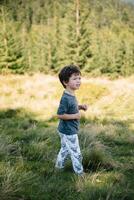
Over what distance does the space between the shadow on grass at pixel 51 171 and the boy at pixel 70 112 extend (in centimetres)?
30

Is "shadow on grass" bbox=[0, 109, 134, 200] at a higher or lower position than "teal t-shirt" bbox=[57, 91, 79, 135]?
lower

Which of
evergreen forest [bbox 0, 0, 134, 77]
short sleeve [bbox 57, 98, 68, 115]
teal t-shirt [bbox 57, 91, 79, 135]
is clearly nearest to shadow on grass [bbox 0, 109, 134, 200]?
teal t-shirt [bbox 57, 91, 79, 135]

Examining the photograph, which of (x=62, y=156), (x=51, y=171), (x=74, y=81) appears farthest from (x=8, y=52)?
(x=74, y=81)

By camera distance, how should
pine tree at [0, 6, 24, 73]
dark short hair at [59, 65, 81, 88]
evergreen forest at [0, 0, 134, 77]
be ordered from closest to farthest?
dark short hair at [59, 65, 81, 88], evergreen forest at [0, 0, 134, 77], pine tree at [0, 6, 24, 73]

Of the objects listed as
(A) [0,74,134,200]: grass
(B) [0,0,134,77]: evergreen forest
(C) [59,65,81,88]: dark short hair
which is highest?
(C) [59,65,81,88]: dark short hair

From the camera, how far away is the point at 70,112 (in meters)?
6.48

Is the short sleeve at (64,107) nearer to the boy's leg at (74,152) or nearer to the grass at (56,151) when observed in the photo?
the boy's leg at (74,152)

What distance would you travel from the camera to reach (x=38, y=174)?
6.36 metres

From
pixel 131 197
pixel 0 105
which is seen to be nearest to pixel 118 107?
pixel 0 105

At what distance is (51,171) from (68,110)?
90 centimetres

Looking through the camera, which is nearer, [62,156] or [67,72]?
[67,72]

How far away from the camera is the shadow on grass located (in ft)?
17.7

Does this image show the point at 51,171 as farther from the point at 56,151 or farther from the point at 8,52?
the point at 8,52

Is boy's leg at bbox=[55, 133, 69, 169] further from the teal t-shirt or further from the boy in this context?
the teal t-shirt
